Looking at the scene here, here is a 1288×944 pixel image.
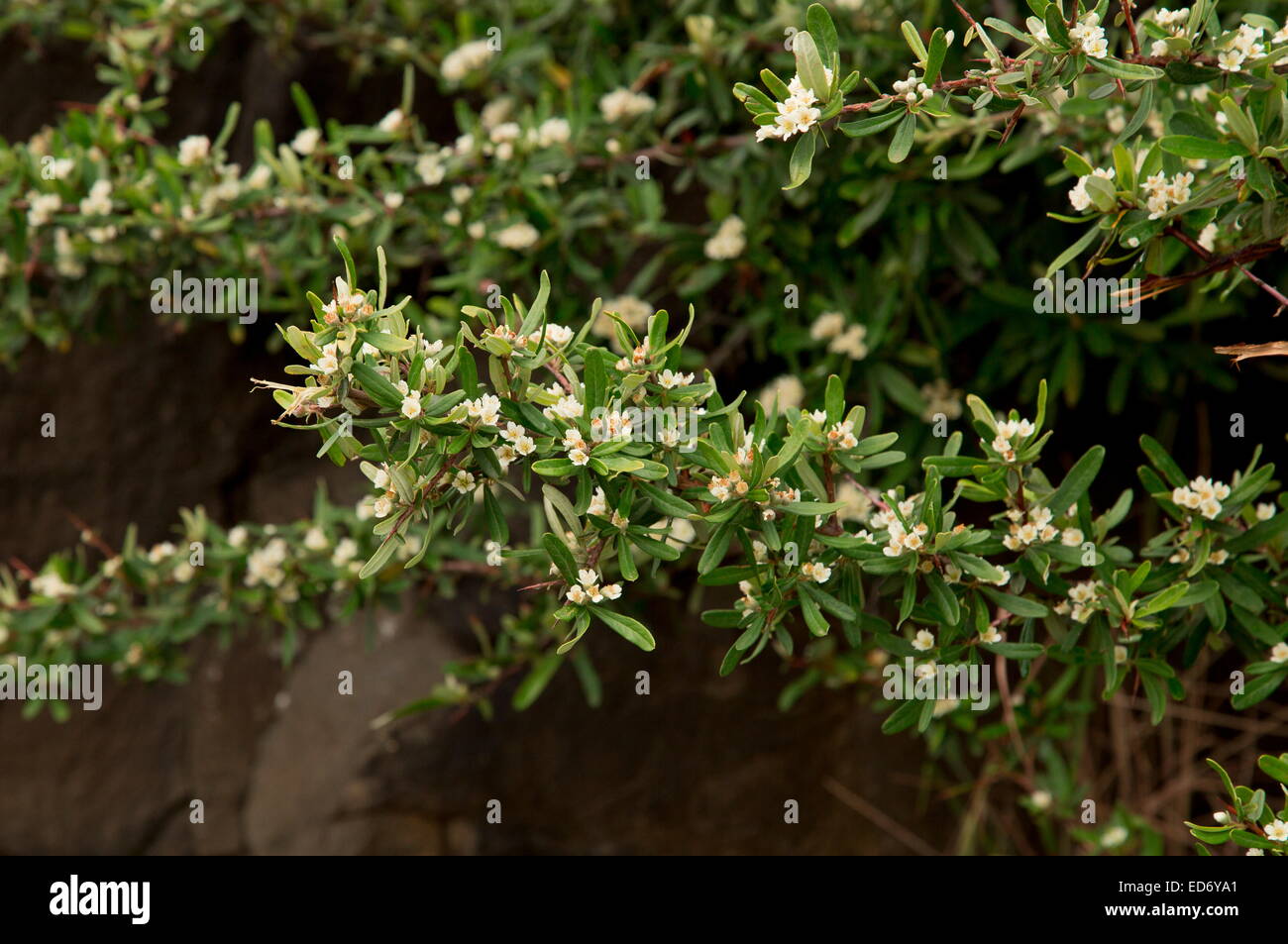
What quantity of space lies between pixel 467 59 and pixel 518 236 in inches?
19.5

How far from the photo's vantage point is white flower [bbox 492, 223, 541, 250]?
6.68 feet

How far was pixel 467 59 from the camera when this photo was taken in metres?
2.29

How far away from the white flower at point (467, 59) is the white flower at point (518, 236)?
440mm

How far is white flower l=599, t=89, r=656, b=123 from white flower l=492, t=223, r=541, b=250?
26 cm

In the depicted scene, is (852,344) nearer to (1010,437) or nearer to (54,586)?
(1010,437)

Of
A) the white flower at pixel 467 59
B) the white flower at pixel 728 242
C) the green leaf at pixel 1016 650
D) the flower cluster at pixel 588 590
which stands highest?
the white flower at pixel 467 59

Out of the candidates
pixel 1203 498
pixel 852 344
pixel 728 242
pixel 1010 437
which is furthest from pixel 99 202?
pixel 1203 498

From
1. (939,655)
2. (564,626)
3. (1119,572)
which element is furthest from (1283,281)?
(564,626)

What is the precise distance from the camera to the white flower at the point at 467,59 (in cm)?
229

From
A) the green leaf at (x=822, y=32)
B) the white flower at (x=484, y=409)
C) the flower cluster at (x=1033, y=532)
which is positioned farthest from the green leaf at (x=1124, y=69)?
the white flower at (x=484, y=409)

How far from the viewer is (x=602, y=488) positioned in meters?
1.24

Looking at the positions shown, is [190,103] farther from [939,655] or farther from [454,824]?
[939,655]

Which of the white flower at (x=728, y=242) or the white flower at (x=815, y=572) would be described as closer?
the white flower at (x=815, y=572)

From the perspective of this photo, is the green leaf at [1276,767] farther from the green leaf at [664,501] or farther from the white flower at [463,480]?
the white flower at [463,480]
